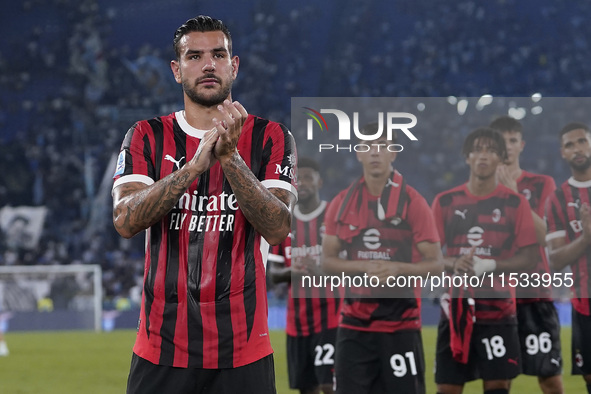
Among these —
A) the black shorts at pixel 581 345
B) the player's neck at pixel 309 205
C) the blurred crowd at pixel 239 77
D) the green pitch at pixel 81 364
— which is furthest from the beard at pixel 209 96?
the blurred crowd at pixel 239 77

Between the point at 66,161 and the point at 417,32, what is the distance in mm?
9921

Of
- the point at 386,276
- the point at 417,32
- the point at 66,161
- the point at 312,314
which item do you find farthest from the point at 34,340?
the point at 417,32

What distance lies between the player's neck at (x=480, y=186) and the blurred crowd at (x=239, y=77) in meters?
15.7

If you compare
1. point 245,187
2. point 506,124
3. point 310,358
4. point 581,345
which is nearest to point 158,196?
point 245,187

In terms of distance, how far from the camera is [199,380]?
8.00 feet

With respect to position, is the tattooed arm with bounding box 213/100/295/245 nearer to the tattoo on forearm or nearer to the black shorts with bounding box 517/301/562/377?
the tattoo on forearm

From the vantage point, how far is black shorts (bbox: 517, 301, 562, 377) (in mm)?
5691

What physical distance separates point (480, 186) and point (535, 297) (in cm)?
102

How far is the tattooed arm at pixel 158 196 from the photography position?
2256 mm

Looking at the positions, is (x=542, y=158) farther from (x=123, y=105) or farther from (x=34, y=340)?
(x=123, y=105)

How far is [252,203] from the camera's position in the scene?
2.30m

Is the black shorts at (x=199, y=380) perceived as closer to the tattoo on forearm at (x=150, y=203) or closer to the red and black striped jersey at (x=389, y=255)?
the tattoo on forearm at (x=150, y=203)

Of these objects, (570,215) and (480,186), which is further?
(570,215)

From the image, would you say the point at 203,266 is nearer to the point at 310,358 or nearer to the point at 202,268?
the point at 202,268
